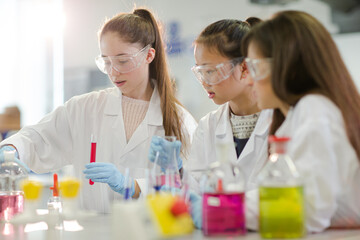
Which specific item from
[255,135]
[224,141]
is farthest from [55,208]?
[255,135]

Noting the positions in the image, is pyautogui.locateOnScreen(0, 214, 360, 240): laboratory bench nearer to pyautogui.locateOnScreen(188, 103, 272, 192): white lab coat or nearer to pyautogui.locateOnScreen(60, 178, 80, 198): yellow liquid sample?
pyautogui.locateOnScreen(60, 178, 80, 198): yellow liquid sample

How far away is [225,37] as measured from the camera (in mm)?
2014

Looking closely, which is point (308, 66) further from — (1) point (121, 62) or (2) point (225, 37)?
(1) point (121, 62)

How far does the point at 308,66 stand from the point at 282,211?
0.45 metres

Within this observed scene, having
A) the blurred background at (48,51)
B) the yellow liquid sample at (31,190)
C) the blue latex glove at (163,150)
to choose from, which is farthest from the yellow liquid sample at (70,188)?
the blurred background at (48,51)

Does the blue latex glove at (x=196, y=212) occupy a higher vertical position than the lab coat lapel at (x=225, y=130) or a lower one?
lower

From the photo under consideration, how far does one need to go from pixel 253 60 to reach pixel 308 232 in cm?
54

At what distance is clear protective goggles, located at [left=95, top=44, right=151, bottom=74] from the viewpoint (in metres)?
2.34

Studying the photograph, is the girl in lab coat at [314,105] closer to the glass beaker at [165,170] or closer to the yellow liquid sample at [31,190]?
the glass beaker at [165,170]

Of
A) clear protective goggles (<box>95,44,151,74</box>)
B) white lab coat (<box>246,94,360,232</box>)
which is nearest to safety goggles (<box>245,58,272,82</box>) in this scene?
white lab coat (<box>246,94,360,232</box>)

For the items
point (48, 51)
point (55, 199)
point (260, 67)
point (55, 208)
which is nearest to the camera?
point (260, 67)

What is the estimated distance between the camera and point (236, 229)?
1279 mm

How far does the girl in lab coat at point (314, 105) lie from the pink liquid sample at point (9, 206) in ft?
3.35

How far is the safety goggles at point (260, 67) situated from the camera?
56.4 inches
